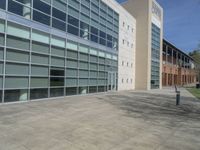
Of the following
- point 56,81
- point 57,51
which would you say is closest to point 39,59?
point 57,51

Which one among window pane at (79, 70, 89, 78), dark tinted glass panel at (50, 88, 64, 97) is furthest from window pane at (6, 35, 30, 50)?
window pane at (79, 70, 89, 78)

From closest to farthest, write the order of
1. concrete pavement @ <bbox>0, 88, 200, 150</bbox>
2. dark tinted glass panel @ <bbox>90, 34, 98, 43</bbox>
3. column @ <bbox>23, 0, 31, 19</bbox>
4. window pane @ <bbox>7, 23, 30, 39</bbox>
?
concrete pavement @ <bbox>0, 88, 200, 150</bbox>
window pane @ <bbox>7, 23, 30, 39</bbox>
column @ <bbox>23, 0, 31, 19</bbox>
dark tinted glass panel @ <bbox>90, 34, 98, 43</bbox>

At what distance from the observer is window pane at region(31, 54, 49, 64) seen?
1416 cm

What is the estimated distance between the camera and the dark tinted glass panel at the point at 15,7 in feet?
41.0

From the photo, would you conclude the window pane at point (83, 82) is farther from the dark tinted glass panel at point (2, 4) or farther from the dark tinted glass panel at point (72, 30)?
the dark tinted glass panel at point (2, 4)

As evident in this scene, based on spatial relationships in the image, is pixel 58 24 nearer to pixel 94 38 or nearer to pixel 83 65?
pixel 83 65

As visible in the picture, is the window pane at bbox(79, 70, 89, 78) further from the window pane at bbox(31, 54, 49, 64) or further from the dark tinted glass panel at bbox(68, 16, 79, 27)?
the window pane at bbox(31, 54, 49, 64)

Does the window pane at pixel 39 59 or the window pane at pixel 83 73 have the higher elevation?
the window pane at pixel 39 59

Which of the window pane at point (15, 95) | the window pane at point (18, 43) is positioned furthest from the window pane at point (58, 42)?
the window pane at point (15, 95)

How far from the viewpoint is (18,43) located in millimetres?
12977

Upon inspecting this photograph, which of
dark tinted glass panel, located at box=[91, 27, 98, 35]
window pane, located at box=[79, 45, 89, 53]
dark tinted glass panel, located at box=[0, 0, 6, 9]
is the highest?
dark tinted glass panel, located at box=[91, 27, 98, 35]

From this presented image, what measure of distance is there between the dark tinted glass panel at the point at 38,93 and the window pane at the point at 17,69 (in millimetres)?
1431

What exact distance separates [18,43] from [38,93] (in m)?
3.74

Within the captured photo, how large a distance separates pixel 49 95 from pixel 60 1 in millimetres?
7506
